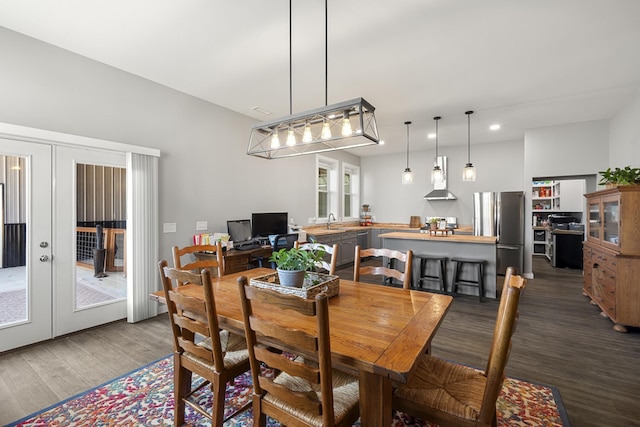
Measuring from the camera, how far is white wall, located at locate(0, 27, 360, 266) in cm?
281

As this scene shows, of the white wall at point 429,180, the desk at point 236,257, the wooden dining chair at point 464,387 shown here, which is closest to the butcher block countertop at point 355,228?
the white wall at point 429,180

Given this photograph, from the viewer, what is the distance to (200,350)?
1.71 metres

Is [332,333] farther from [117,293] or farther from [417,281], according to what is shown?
[417,281]

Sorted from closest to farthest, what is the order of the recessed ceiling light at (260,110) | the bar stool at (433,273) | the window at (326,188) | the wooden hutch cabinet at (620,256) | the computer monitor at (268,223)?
the wooden hutch cabinet at (620,256) → the recessed ceiling light at (260,110) → the bar stool at (433,273) → the computer monitor at (268,223) → the window at (326,188)

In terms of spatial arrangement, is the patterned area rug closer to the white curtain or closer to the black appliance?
the white curtain

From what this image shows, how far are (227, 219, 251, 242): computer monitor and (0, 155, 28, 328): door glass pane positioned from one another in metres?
2.21

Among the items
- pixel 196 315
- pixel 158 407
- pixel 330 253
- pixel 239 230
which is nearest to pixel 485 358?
pixel 330 253

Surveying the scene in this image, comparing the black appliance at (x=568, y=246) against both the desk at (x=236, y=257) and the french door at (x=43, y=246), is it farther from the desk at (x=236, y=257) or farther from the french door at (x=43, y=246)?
the french door at (x=43, y=246)

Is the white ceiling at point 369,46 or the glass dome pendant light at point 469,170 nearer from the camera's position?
the white ceiling at point 369,46

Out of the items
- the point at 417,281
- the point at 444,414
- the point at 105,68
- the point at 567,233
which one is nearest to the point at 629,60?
the point at 417,281

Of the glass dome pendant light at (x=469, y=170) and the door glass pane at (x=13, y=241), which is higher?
the glass dome pendant light at (x=469, y=170)

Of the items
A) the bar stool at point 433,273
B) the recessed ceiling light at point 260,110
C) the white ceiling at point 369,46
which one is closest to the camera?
the white ceiling at point 369,46

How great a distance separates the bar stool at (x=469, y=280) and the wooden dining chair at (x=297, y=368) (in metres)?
3.53

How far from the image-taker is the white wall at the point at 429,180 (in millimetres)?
6910
